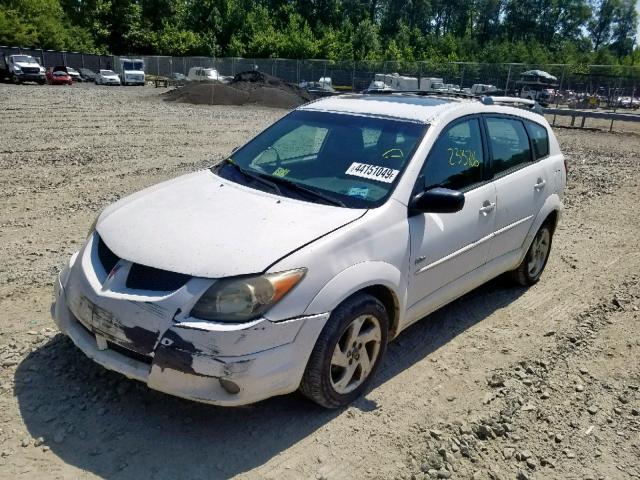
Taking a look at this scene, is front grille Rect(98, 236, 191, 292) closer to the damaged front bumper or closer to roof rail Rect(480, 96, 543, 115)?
the damaged front bumper

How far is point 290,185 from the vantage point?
3.75 m

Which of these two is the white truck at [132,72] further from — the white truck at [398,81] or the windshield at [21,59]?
the white truck at [398,81]

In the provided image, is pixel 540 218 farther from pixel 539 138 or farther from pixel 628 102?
pixel 628 102

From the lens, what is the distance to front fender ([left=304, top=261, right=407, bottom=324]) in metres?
2.98

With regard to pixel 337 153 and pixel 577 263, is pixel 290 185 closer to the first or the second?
pixel 337 153

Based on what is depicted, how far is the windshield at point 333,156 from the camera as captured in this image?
12.0 ft

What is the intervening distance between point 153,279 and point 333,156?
5.40 ft

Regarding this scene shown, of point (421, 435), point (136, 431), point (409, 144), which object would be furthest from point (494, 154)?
point (136, 431)

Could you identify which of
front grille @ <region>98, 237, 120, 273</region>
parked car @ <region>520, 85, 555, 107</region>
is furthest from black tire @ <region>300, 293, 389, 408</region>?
parked car @ <region>520, 85, 555, 107</region>

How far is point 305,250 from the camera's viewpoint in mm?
2982

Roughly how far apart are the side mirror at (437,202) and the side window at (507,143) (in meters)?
1.10

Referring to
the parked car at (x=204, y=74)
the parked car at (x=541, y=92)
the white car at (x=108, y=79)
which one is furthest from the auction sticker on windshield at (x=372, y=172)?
the white car at (x=108, y=79)

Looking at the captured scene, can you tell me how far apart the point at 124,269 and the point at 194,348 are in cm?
63

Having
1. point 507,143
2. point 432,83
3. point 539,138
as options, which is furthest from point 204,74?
point 507,143
